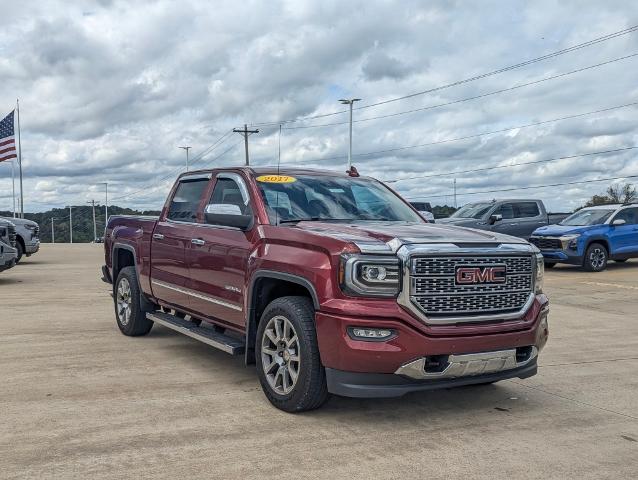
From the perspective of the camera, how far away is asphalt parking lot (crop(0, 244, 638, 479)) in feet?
12.8

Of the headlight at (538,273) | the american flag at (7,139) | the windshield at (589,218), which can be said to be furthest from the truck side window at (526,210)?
the american flag at (7,139)

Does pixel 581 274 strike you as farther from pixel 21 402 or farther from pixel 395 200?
pixel 21 402

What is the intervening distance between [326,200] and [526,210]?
53.7ft

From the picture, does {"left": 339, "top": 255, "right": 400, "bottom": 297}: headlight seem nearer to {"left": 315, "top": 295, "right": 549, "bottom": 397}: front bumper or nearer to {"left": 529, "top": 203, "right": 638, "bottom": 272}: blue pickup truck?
{"left": 315, "top": 295, "right": 549, "bottom": 397}: front bumper

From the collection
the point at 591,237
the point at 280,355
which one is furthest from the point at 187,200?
the point at 591,237

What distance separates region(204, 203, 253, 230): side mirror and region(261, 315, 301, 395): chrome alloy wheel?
0.85m

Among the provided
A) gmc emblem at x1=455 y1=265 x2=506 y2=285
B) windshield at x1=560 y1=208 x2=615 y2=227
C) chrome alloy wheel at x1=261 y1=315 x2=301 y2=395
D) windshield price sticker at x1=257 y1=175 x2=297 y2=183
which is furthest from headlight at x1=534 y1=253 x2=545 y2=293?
windshield at x1=560 y1=208 x2=615 y2=227

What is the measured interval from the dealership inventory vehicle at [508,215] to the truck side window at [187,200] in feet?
44.7

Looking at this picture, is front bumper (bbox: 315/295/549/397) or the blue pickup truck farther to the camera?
the blue pickup truck

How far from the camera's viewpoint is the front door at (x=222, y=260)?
554 cm

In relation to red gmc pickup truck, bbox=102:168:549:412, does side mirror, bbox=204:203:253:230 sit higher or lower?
higher

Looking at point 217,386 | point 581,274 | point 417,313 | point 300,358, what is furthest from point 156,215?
point 581,274

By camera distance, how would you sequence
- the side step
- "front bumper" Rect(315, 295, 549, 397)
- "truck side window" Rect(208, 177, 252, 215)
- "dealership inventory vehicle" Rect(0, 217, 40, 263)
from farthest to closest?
1. "dealership inventory vehicle" Rect(0, 217, 40, 263)
2. "truck side window" Rect(208, 177, 252, 215)
3. the side step
4. "front bumper" Rect(315, 295, 549, 397)

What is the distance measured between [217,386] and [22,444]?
70.2 inches
